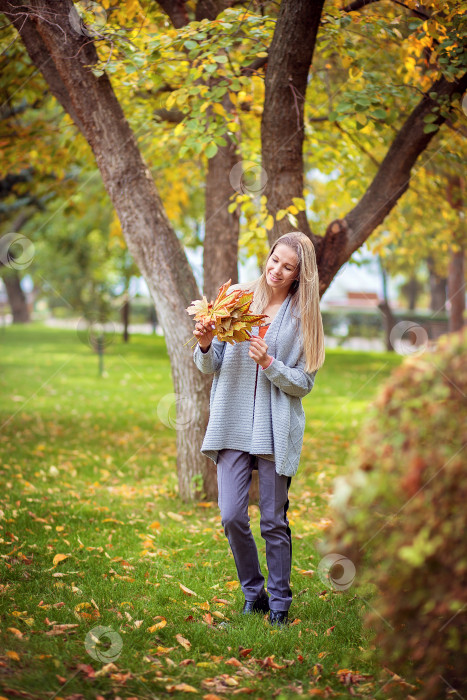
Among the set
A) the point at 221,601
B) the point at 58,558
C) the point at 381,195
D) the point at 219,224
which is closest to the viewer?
the point at 221,601

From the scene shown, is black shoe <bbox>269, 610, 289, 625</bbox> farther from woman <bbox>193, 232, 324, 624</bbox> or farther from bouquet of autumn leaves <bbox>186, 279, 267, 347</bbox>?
bouquet of autumn leaves <bbox>186, 279, 267, 347</bbox>

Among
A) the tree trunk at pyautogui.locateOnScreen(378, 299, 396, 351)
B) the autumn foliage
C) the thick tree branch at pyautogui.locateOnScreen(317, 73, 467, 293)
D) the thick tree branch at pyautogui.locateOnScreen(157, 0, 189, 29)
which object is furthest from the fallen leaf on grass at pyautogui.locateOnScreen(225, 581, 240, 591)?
the tree trunk at pyautogui.locateOnScreen(378, 299, 396, 351)

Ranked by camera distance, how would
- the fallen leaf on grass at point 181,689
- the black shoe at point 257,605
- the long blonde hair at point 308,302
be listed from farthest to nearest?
the black shoe at point 257,605 → the long blonde hair at point 308,302 → the fallen leaf on grass at point 181,689

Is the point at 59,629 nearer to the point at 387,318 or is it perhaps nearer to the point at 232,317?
the point at 232,317

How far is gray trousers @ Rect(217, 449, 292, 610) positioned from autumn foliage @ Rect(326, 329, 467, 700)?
0.97m

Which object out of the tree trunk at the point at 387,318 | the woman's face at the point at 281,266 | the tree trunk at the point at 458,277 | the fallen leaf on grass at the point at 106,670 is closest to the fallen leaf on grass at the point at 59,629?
the fallen leaf on grass at the point at 106,670

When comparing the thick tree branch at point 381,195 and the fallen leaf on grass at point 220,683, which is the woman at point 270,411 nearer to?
the fallen leaf on grass at point 220,683

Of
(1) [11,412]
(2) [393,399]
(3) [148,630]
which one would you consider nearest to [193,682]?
(3) [148,630]

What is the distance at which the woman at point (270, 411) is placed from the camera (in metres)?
3.30

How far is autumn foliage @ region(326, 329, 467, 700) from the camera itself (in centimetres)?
217

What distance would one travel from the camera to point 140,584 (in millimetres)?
3965

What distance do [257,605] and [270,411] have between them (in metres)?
1.09

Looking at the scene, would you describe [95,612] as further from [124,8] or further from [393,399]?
[124,8]

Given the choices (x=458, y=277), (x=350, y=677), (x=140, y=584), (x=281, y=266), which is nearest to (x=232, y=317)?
(x=281, y=266)
